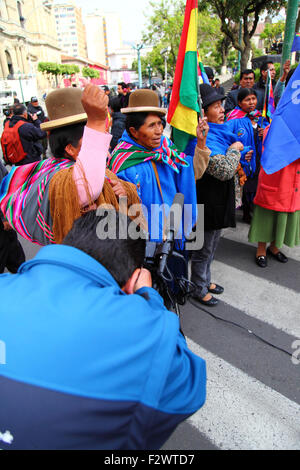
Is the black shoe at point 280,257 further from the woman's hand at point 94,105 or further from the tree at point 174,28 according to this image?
the tree at point 174,28

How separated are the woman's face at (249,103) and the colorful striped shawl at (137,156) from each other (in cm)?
188

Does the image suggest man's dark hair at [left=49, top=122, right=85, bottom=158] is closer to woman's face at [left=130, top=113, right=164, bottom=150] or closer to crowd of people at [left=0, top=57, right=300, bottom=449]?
crowd of people at [left=0, top=57, right=300, bottom=449]

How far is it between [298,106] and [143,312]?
2.66 meters

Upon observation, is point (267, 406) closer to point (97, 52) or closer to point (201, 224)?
point (201, 224)

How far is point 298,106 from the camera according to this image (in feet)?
8.83

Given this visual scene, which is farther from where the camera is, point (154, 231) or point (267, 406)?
point (154, 231)

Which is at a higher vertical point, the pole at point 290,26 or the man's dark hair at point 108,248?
Answer: the pole at point 290,26

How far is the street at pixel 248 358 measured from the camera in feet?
5.93

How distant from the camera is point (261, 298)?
3.05 meters

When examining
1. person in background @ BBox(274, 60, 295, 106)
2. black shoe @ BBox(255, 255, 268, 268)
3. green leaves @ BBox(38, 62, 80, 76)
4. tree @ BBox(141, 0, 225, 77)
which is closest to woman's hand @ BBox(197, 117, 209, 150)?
black shoe @ BBox(255, 255, 268, 268)

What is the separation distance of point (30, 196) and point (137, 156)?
0.82 m

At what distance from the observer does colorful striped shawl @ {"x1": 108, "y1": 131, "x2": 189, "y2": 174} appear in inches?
81.9

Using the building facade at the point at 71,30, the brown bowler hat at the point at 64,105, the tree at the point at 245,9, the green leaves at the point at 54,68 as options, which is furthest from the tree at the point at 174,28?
the building facade at the point at 71,30

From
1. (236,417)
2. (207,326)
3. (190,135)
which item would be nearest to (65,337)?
(236,417)
